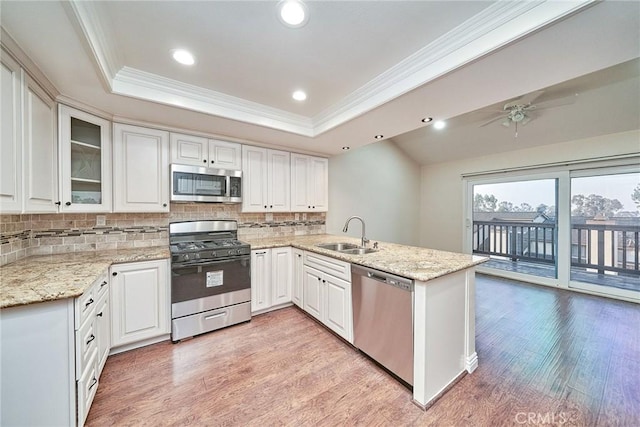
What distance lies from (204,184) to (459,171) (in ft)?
16.3

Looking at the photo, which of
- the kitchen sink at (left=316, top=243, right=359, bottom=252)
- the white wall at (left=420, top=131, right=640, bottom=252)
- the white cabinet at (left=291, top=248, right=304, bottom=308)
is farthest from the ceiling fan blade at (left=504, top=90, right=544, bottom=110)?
the white cabinet at (left=291, top=248, right=304, bottom=308)

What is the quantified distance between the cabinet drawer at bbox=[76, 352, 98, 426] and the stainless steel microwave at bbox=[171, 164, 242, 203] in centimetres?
157

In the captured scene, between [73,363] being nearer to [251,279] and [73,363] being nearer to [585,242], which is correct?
[251,279]

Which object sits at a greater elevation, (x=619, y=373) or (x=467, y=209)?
(x=467, y=209)

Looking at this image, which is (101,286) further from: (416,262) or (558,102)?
(558,102)

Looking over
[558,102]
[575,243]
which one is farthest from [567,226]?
[558,102]

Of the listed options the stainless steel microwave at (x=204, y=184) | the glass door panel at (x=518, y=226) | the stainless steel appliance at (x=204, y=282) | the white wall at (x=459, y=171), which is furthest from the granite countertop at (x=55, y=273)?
the glass door panel at (x=518, y=226)

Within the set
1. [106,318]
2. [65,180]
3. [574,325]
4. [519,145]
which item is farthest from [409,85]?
[519,145]

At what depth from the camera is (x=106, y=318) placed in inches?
77.9

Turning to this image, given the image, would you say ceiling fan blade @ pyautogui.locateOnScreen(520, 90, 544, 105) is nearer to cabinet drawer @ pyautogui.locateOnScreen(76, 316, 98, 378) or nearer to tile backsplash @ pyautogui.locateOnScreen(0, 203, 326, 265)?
tile backsplash @ pyautogui.locateOnScreen(0, 203, 326, 265)

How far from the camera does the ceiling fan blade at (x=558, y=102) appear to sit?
2805 millimetres

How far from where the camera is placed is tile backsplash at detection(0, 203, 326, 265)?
1995 mm

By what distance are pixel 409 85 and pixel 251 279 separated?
2.50 m

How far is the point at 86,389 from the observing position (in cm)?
147
